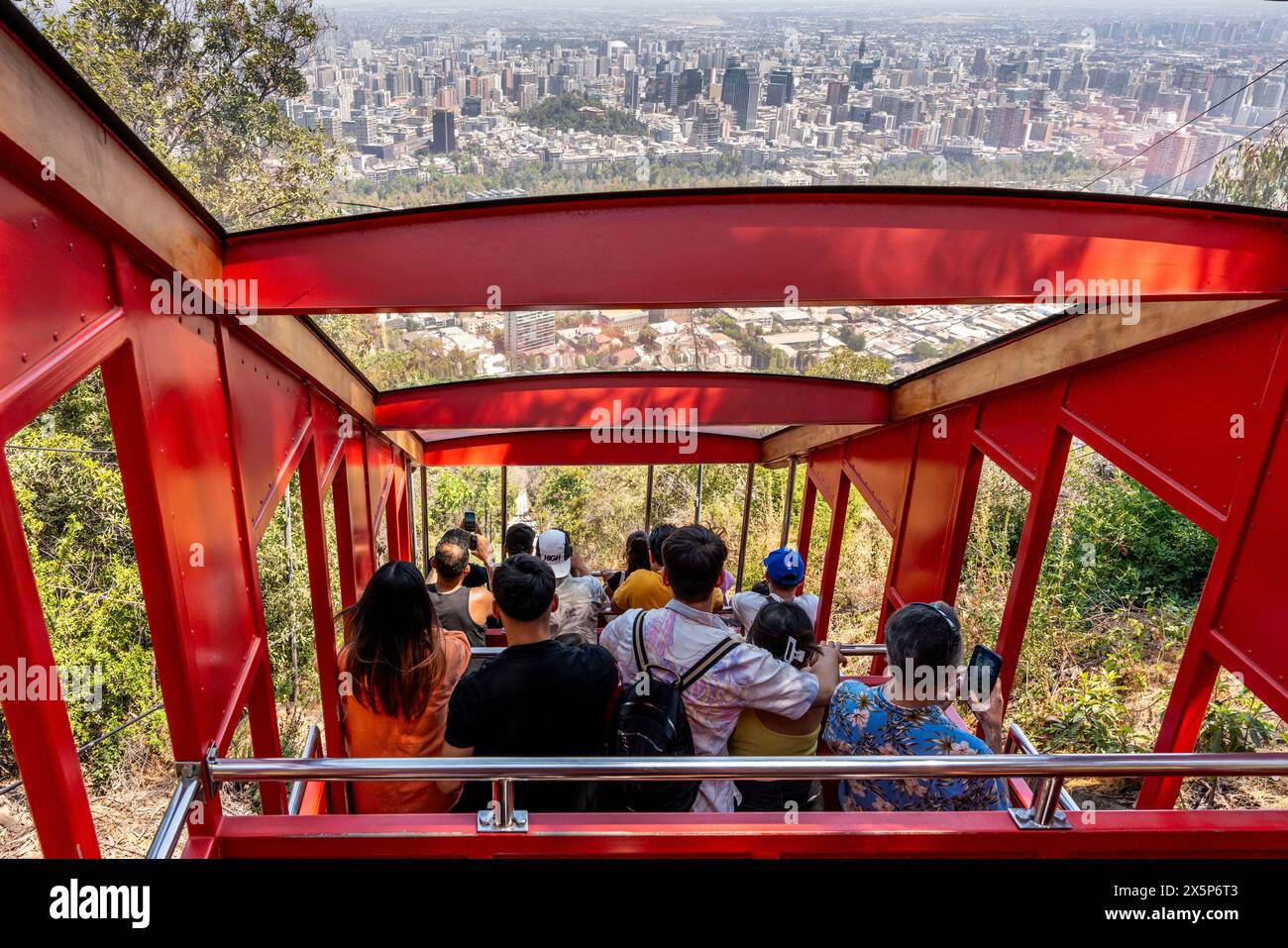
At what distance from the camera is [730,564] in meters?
22.9

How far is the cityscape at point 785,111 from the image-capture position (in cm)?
526

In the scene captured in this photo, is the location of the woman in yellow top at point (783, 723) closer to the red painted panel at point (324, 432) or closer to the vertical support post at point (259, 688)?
the vertical support post at point (259, 688)

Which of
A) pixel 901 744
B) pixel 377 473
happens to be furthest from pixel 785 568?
pixel 377 473

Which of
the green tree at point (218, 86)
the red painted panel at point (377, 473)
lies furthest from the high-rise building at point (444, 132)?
the green tree at point (218, 86)

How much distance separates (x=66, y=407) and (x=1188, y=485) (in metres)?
14.7

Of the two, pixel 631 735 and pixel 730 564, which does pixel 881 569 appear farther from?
pixel 631 735

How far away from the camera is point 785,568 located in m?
4.15

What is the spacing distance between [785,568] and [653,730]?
1589 mm

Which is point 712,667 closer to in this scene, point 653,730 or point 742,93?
point 653,730

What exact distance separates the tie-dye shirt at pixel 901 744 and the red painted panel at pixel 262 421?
121 inches

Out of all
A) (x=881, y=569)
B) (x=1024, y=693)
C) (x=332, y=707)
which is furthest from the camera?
(x=881, y=569)
